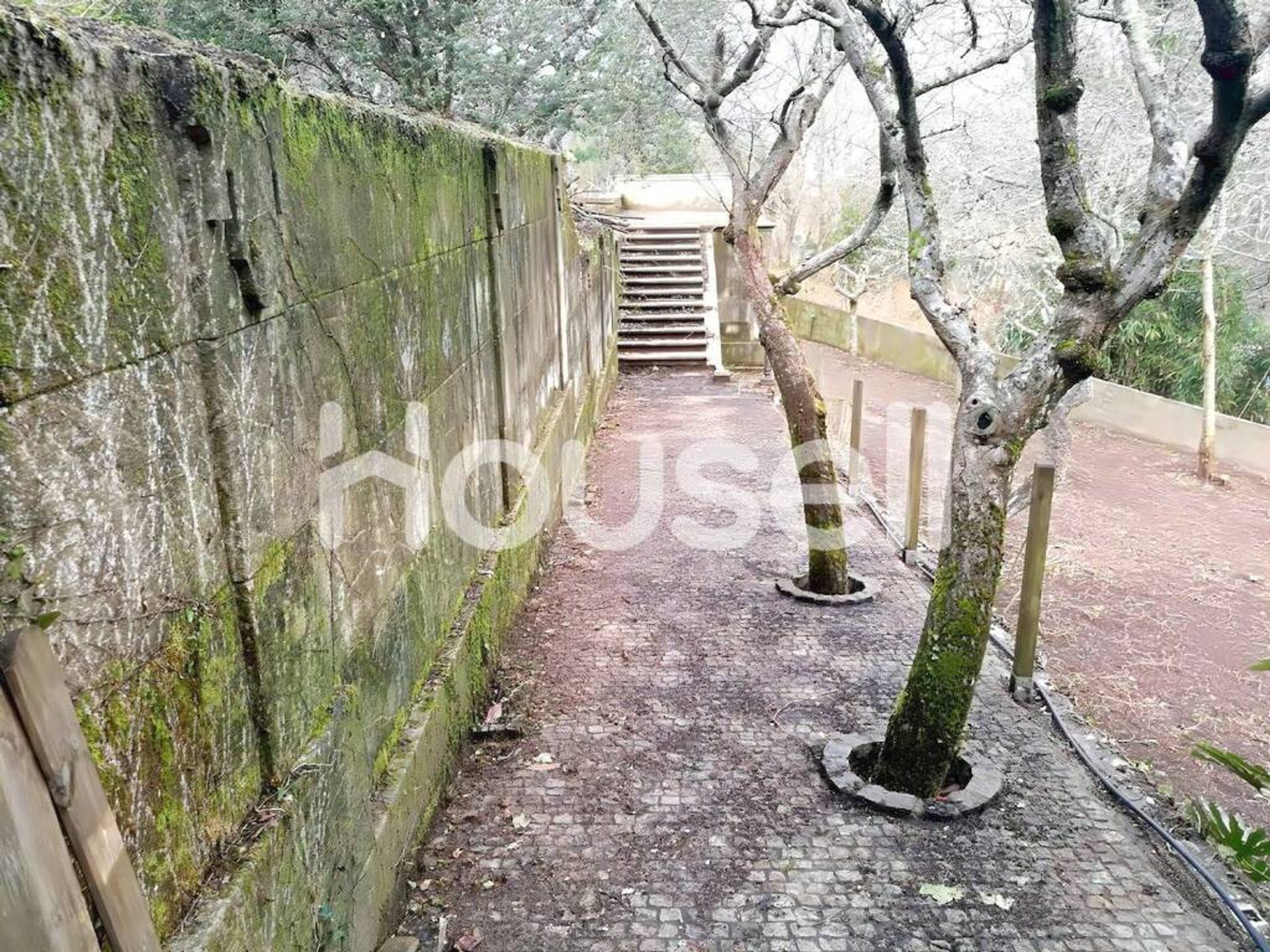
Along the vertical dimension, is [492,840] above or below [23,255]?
below

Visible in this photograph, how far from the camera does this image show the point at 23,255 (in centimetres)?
159

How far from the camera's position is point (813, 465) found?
702 cm

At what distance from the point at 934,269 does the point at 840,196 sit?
72.3 ft

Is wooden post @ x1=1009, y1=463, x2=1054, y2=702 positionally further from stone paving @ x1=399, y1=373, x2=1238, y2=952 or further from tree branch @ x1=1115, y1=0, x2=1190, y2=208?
tree branch @ x1=1115, y1=0, x2=1190, y2=208

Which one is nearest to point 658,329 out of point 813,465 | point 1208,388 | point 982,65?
point 1208,388

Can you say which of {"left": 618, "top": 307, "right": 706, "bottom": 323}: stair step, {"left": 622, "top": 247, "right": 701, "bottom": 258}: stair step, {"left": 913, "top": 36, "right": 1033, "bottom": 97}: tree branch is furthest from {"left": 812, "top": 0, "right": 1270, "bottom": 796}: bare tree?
{"left": 622, "top": 247, "right": 701, "bottom": 258}: stair step

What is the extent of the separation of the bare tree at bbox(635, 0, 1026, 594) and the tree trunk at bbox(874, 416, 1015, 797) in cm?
249

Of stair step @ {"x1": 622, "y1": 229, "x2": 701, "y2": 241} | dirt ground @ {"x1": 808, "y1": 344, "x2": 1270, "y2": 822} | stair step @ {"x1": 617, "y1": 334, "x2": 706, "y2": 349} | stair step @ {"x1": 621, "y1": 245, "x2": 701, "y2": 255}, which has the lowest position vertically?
dirt ground @ {"x1": 808, "y1": 344, "x2": 1270, "y2": 822}

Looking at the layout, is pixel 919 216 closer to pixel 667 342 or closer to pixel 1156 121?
pixel 1156 121

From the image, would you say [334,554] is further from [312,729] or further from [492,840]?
[492,840]

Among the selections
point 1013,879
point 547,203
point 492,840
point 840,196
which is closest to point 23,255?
point 492,840

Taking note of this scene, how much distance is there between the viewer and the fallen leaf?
3.76 meters

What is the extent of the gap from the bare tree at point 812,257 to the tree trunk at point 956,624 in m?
2.49

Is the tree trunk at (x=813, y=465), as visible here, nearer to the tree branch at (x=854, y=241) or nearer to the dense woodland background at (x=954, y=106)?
the tree branch at (x=854, y=241)
